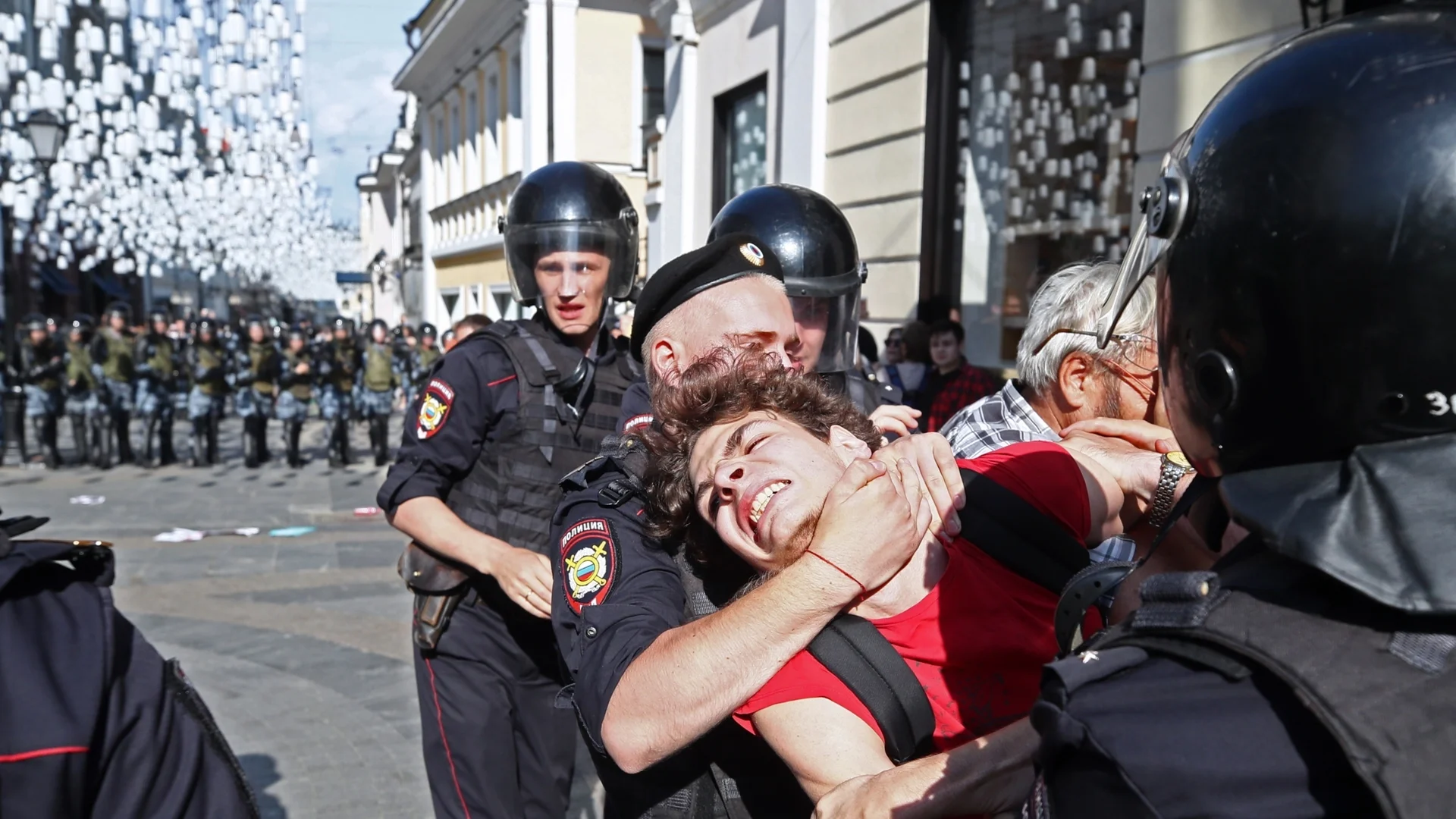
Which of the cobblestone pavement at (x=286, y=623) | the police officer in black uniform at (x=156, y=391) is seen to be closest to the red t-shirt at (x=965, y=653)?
the cobblestone pavement at (x=286, y=623)

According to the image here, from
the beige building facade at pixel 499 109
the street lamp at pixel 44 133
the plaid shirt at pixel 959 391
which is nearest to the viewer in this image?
the plaid shirt at pixel 959 391

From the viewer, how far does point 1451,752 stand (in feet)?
2.35

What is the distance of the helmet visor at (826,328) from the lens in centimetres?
252

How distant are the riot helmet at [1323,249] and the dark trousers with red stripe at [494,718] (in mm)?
2052

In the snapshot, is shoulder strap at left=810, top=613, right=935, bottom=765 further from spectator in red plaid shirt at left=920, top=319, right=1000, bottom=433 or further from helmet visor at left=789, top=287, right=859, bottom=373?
spectator in red plaid shirt at left=920, top=319, right=1000, bottom=433

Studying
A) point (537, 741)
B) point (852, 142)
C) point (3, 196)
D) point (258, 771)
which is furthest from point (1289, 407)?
point (3, 196)

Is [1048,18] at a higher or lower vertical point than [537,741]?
higher

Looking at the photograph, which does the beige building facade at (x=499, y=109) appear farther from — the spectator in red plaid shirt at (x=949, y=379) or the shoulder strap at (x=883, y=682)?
the shoulder strap at (x=883, y=682)

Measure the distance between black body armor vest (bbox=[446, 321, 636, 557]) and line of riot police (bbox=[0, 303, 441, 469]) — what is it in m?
10.2

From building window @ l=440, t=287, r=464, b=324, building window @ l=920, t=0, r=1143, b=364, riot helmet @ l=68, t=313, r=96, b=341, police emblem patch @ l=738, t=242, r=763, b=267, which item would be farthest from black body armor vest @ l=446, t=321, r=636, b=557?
building window @ l=440, t=287, r=464, b=324

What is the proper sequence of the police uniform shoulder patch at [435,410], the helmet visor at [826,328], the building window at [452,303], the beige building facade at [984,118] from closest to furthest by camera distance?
the helmet visor at [826,328], the police uniform shoulder patch at [435,410], the beige building facade at [984,118], the building window at [452,303]

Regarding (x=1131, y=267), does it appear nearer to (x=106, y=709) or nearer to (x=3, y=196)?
(x=106, y=709)

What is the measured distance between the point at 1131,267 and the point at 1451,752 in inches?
23.6

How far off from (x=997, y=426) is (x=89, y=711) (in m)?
1.60
